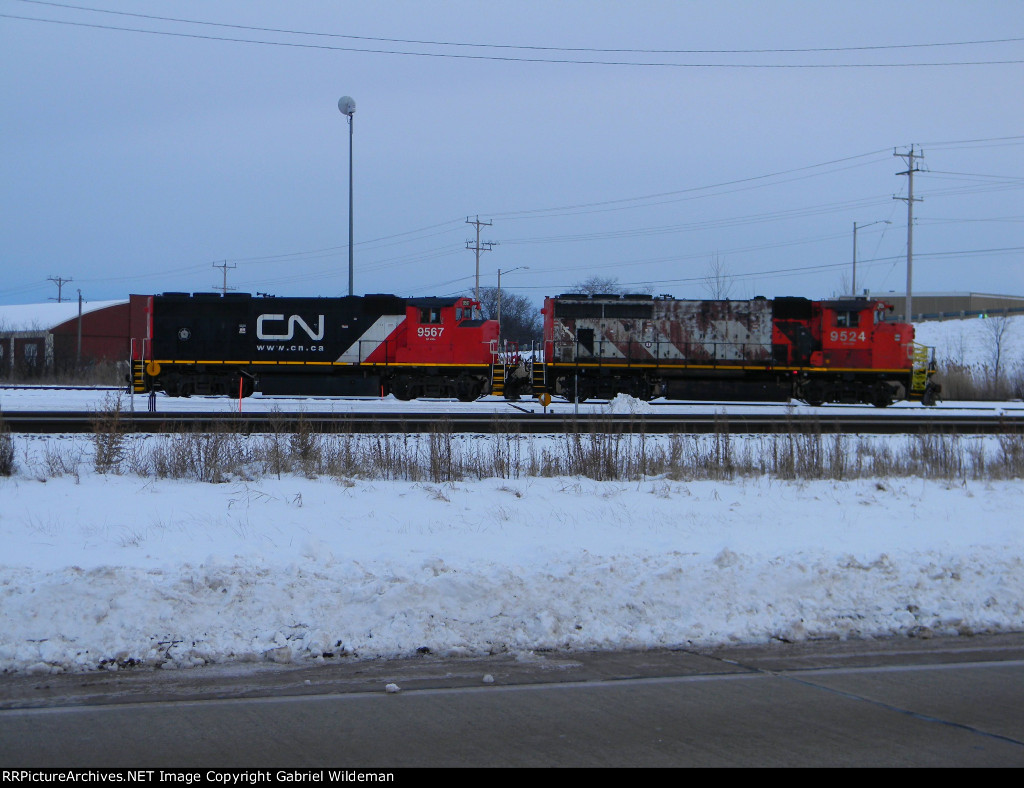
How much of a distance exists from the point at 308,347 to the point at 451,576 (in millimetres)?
23704

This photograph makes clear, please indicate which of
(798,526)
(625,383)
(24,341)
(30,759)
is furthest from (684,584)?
(24,341)

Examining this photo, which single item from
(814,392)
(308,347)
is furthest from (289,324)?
(814,392)

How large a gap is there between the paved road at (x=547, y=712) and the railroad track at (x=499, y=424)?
7.36 m

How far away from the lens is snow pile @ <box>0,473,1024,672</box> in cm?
604

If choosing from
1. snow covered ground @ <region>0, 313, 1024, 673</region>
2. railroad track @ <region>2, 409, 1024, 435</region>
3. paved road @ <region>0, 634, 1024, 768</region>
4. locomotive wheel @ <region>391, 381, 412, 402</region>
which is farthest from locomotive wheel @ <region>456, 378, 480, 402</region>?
paved road @ <region>0, 634, 1024, 768</region>

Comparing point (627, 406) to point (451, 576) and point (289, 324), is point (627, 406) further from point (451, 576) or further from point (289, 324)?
point (451, 576)

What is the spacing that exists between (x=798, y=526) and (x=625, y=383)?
21191mm

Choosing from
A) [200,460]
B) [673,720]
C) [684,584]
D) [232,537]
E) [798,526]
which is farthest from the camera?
[200,460]

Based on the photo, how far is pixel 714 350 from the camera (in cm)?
3044

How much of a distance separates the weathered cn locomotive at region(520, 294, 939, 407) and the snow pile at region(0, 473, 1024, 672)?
795 inches

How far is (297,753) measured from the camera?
4.24 meters

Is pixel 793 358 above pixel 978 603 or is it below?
above

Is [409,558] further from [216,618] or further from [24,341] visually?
[24,341]

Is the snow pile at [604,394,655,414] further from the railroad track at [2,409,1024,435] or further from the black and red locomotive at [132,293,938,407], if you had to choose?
the railroad track at [2,409,1024,435]
